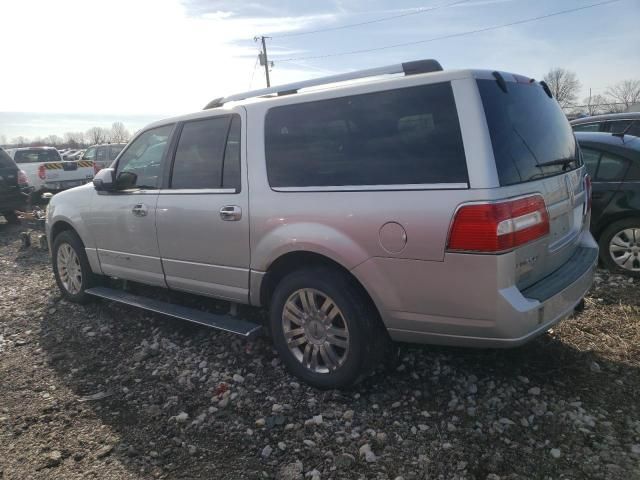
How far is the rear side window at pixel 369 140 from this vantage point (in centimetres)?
283

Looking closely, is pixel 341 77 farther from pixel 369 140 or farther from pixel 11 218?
pixel 11 218

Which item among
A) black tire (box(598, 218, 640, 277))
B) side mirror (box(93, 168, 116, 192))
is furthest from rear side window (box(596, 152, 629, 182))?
side mirror (box(93, 168, 116, 192))

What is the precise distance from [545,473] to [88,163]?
1598 centimetres

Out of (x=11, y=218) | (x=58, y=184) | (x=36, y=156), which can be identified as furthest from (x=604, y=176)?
(x=36, y=156)

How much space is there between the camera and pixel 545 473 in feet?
8.39

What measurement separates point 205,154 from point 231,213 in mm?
667

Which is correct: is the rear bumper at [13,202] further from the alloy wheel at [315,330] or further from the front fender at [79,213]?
the alloy wheel at [315,330]

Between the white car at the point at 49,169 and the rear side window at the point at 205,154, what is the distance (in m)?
11.2

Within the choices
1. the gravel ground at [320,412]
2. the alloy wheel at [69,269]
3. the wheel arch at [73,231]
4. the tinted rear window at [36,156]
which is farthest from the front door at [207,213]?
the tinted rear window at [36,156]

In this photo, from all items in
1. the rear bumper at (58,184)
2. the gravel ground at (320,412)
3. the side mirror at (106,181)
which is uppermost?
the side mirror at (106,181)

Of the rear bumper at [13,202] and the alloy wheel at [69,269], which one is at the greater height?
the rear bumper at [13,202]

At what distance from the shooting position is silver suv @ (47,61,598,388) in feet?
8.96

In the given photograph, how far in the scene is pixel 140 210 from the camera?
446cm

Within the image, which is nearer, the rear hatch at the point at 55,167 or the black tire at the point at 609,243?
the black tire at the point at 609,243
